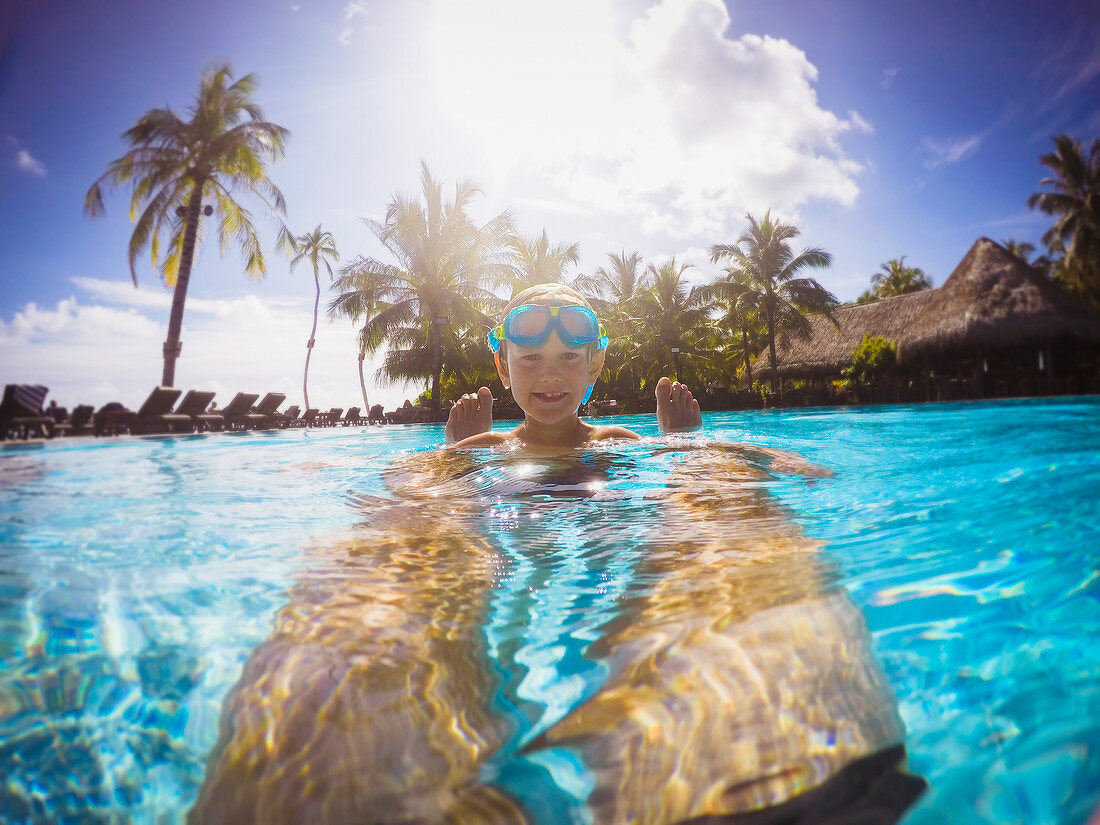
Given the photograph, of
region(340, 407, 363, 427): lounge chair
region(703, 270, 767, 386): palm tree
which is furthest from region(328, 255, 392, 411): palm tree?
region(703, 270, 767, 386): palm tree

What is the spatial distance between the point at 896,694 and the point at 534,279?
69.7ft

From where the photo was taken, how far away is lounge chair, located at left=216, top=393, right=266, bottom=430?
16528 millimetres

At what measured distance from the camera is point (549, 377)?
3062 mm

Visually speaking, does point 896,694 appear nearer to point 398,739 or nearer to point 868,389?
point 398,739

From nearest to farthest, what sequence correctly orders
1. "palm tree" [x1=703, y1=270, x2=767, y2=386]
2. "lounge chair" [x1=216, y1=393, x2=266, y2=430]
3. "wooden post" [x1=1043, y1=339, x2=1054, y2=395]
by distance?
"lounge chair" [x1=216, y1=393, x2=266, y2=430] < "wooden post" [x1=1043, y1=339, x2=1054, y2=395] < "palm tree" [x1=703, y1=270, x2=767, y2=386]


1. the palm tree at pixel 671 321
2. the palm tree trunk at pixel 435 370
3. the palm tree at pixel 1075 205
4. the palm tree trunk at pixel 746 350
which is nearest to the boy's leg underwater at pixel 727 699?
the palm tree trunk at pixel 435 370

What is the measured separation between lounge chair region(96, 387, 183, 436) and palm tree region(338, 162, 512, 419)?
7.38 metres

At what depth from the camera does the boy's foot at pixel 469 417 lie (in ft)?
12.9

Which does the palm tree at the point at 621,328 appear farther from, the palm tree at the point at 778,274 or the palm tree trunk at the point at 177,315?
the palm tree trunk at the point at 177,315

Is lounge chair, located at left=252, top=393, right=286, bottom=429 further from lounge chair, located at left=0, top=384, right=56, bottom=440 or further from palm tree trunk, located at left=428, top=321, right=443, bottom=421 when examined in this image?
lounge chair, located at left=0, top=384, right=56, bottom=440

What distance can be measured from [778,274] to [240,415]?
2313cm

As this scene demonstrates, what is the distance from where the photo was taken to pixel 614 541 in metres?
1.70

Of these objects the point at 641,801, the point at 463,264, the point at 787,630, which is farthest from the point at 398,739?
the point at 463,264

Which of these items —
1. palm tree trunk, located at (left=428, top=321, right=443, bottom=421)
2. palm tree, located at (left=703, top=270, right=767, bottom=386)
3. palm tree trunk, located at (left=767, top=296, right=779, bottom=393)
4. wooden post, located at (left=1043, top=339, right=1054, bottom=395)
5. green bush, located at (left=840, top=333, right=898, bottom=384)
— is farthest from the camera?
palm tree, located at (left=703, top=270, right=767, bottom=386)
